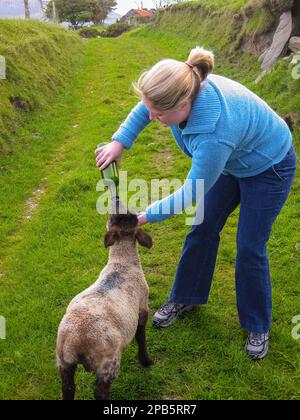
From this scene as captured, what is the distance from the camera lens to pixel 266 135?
366 cm

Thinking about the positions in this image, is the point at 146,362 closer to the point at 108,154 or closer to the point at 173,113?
the point at 108,154

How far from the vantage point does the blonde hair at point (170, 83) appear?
9.81 ft

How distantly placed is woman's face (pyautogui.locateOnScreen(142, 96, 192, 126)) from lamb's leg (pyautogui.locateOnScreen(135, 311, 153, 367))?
1.87 m

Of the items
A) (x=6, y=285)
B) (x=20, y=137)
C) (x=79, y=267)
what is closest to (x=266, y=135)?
(x=79, y=267)

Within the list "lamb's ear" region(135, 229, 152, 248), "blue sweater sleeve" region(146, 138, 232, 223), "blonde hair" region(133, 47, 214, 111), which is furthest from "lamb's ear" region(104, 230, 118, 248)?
"blonde hair" region(133, 47, 214, 111)

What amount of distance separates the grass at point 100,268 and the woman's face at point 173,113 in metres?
2.40

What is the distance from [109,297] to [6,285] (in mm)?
2503

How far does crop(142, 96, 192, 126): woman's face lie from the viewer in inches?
124

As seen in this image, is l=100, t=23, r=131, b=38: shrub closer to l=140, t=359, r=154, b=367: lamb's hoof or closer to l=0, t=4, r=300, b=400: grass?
l=0, t=4, r=300, b=400: grass

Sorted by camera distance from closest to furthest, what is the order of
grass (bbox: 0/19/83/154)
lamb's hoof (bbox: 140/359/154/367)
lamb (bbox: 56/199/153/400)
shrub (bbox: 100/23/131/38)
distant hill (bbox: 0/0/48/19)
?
1. lamb (bbox: 56/199/153/400)
2. lamb's hoof (bbox: 140/359/154/367)
3. grass (bbox: 0/19/83/154)
4. distant hill (bbox: 0/0/48/19)
5. shrub (bbox: 100/23/131/38)

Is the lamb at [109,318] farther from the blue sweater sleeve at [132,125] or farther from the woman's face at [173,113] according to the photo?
the woman's face at [173,113]

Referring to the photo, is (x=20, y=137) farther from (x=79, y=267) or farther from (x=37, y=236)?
(x=79, y=267)

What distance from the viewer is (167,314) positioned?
490cm
